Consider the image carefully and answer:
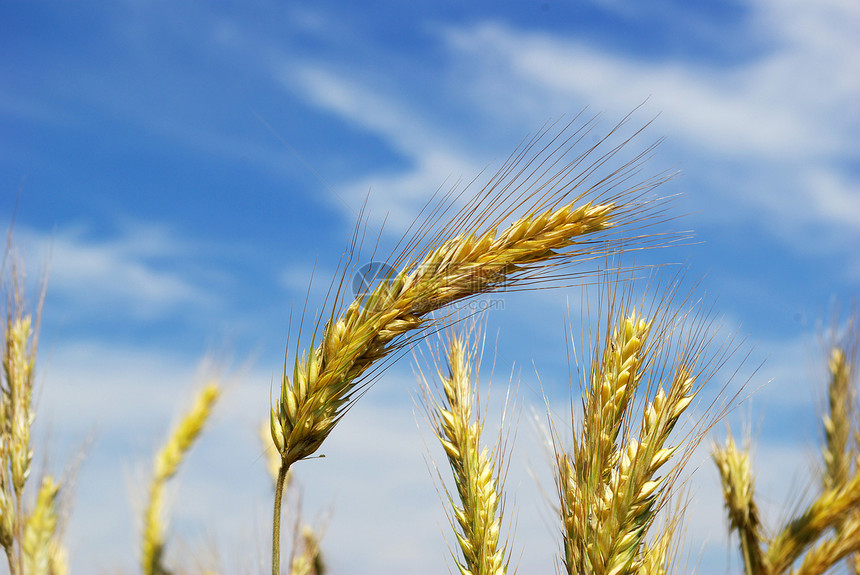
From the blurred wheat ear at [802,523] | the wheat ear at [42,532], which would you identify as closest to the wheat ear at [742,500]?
the blurred wheat ear at [802,523]

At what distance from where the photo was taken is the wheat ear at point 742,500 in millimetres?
2664

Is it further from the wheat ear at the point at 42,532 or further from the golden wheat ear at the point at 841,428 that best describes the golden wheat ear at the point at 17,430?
the golden wheat ear at the point at 841,428

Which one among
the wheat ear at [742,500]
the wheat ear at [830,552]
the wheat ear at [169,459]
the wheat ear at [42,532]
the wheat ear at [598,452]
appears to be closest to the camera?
the wheat ear at [598,452]

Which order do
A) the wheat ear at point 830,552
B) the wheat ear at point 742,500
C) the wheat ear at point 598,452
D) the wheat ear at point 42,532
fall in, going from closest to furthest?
the wheat ear at point 598,452, the wheat ear at point 830,552, the wheat ear at point 742,500, the wheat ear at point 42,532

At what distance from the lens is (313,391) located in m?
1.85

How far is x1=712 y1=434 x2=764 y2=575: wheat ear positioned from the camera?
8.74 ft

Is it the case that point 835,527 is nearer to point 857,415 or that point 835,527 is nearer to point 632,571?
point 857,415

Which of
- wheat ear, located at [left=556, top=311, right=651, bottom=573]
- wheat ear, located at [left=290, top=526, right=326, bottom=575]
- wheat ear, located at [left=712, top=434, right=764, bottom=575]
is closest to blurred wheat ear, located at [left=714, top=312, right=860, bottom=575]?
wheat ear, located at [left=712, top=434, right=764, bottom=575]

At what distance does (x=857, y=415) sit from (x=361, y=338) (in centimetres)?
288

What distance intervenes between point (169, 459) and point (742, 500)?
164 inches

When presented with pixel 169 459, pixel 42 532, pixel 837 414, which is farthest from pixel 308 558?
pixel 837 414

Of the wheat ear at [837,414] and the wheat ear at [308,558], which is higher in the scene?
the wheat ear at [837,414]

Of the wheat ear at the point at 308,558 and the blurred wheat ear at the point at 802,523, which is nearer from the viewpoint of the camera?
the blurred wheat ear at the point at 802,523

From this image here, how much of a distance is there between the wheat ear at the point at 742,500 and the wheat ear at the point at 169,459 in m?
3.84
